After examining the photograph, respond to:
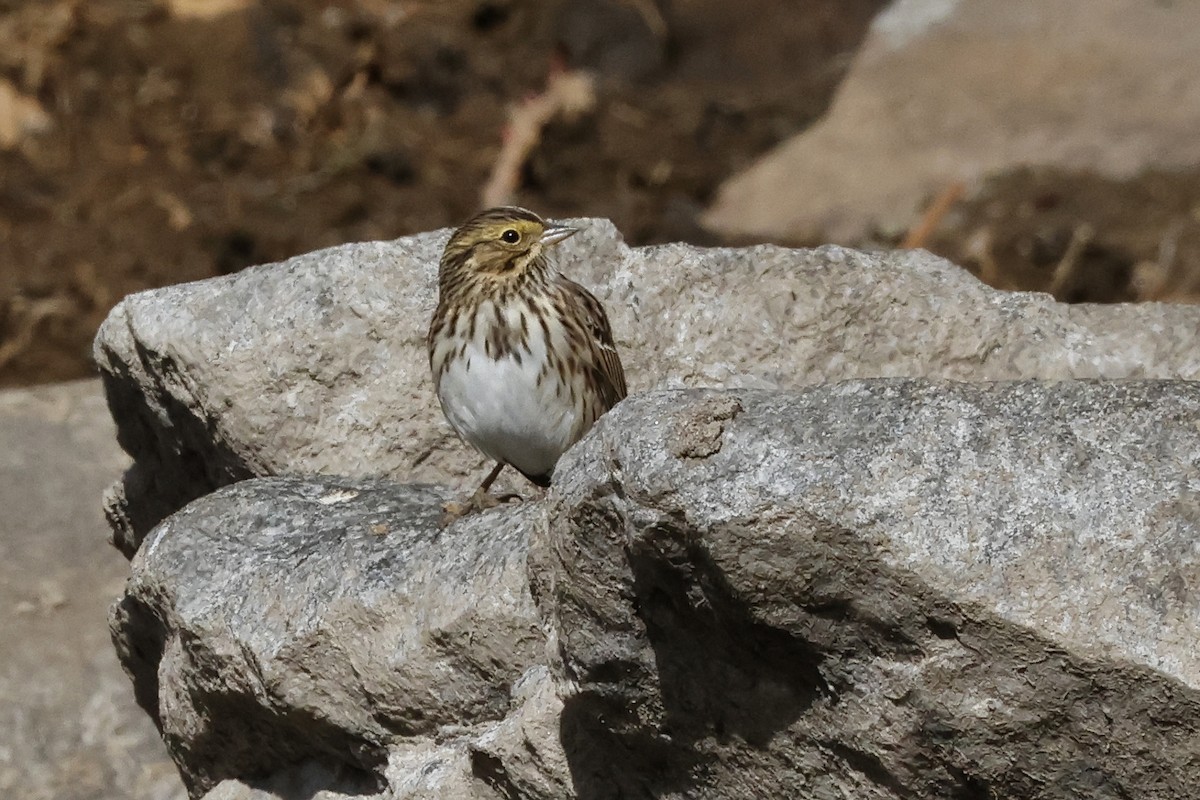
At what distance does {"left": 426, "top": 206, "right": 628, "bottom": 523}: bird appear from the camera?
18.3 ft

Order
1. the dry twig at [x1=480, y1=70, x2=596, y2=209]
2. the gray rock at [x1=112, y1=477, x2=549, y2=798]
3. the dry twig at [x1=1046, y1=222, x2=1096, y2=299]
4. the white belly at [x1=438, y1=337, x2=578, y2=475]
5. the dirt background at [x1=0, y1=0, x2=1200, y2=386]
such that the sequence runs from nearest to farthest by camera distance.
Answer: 1. the gray rock at [x1=112, y1=477, x2=549, y2=798]
2. the white belly at [x1=438, y1=337, x2=578, y2=475]
3. the dry twig at [x1=1046, y1=222, x2=1096, y2=299]
4. the dirt background at [x1=0, y1=0, x2=1200, y2=386]
5. the dry twig at [x1=480, y1=70, x2=596, y2=209]

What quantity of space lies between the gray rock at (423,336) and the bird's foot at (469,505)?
0.91 meters

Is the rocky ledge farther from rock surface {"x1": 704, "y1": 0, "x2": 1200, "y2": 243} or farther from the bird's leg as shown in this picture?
rock surface {"x1": 704, "y1": 0, "x2": 1200, "y2": 243}

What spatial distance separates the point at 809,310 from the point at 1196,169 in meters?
6.44

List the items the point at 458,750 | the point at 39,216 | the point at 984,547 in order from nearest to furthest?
1. the point at 984,547
2. the point at 458,750
3. the point at 39,216

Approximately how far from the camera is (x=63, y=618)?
7.27 metres

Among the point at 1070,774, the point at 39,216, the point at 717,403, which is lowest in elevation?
the point at 1070,774

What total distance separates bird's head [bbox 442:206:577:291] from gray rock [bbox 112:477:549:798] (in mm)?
735

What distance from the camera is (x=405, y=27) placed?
12.9 m

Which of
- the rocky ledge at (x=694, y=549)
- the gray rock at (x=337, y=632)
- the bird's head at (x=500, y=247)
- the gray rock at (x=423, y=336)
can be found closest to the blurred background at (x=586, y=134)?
the gray rock at (x=423, y=336)

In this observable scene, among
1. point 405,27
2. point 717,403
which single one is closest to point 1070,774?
point 717,403

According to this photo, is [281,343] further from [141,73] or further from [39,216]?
[141,73]

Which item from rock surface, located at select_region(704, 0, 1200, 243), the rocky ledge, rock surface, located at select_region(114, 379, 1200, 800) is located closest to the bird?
the rocky ledge

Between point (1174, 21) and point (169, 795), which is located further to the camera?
point (1174, 21)
